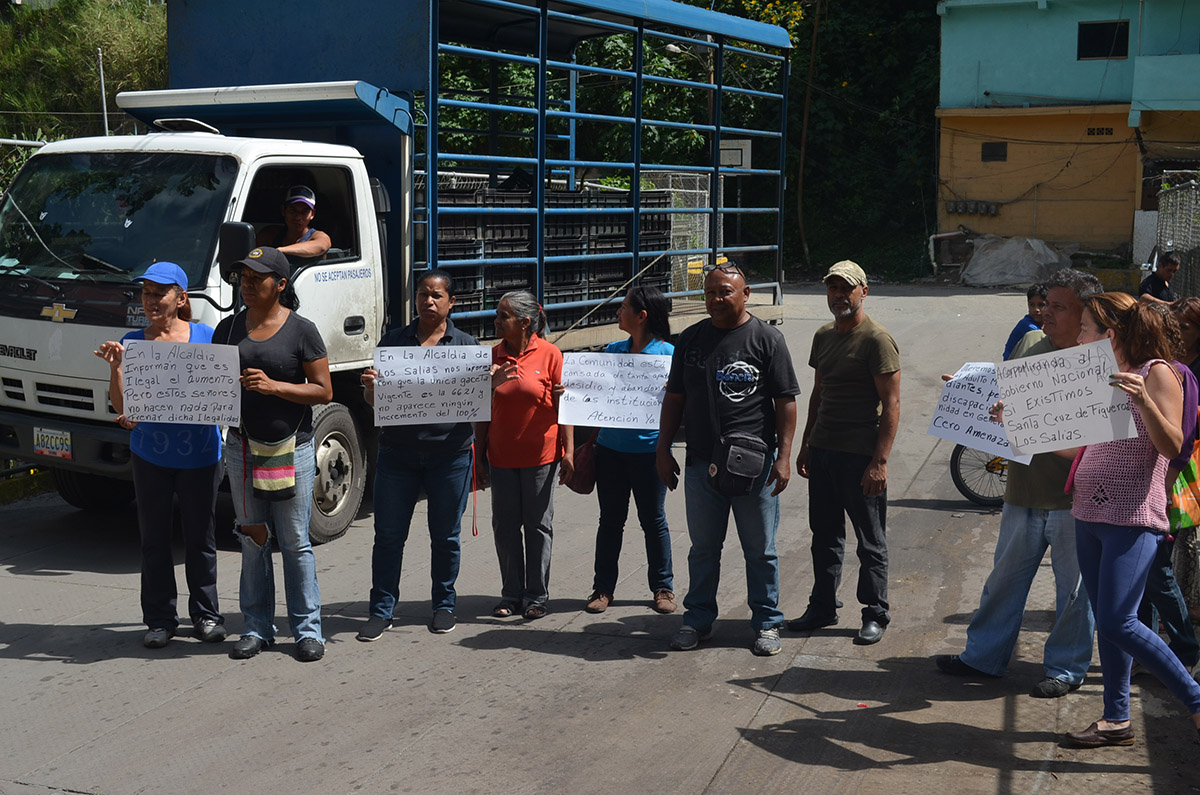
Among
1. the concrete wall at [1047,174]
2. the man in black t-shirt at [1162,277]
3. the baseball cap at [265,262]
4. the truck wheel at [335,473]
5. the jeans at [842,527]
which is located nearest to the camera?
the baseball cap at [265,262]

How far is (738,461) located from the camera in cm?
545

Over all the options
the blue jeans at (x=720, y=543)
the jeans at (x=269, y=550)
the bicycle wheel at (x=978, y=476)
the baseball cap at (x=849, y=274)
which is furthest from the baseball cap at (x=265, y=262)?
the bicycle wheel at (x=978, y=476)

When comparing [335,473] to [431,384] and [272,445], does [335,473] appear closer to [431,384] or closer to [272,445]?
[431,384]

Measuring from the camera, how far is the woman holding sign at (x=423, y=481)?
5883mm

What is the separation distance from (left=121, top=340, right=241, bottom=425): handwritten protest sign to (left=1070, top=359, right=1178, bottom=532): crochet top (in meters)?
3.68

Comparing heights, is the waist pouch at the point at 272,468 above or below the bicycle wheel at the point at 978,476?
above

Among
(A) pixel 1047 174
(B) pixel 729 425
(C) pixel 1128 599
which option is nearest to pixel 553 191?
(B) pixel 729 425

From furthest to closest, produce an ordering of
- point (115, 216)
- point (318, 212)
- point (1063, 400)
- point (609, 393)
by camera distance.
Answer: point (318, 212)
point (115, 216)
point (609, 393)
point (1063, 400)

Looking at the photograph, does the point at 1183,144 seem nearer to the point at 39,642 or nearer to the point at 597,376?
the point at 597,376

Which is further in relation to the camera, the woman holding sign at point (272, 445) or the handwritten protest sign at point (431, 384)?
the handwritten protest sign at point (431, 384)

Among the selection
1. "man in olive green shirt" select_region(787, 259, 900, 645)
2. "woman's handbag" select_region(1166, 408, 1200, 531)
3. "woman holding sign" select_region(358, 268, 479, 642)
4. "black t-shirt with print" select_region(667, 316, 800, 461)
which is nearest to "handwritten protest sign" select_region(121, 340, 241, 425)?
"woman holding sign" select_region(358, 268, 479, 642)

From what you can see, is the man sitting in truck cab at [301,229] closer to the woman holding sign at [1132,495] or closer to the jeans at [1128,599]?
the woman holding sign at [1132,495]

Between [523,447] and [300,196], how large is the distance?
8.03 ft

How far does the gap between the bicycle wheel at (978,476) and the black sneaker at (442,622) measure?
4.32 metres
